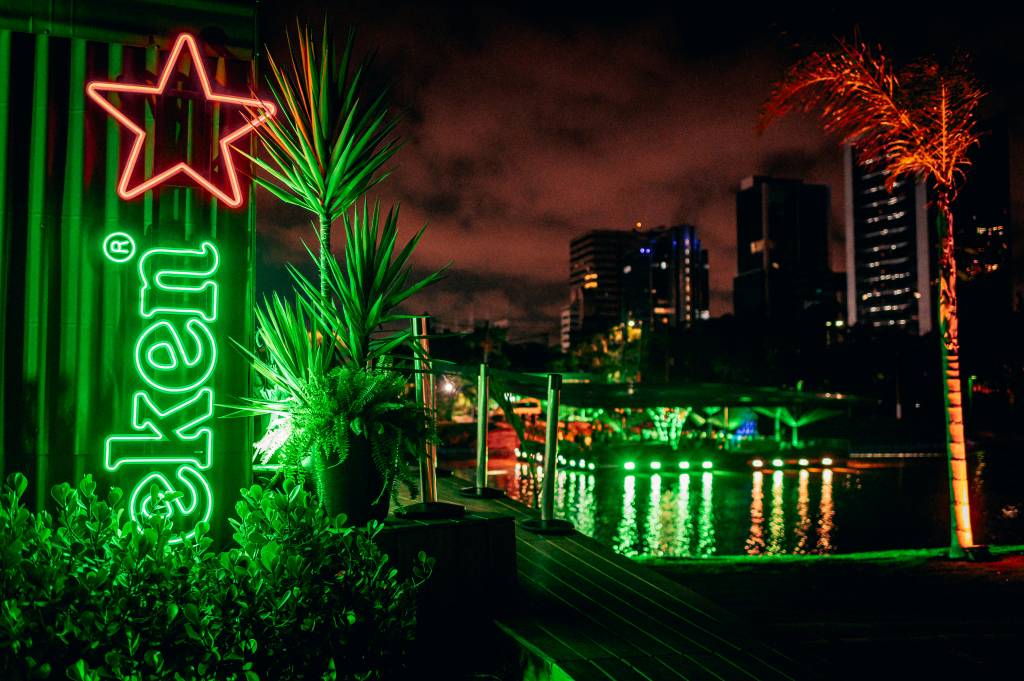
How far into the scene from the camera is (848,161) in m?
117

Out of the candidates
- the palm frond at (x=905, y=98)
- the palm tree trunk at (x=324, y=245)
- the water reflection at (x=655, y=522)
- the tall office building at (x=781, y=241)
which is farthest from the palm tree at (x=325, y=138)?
the tall office building at (x=781, y=241)

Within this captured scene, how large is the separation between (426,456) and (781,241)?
6048 inches

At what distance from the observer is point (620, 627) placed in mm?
3453

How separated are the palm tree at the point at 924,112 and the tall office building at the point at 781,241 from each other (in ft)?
433

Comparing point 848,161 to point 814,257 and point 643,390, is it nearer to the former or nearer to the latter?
point 814,257

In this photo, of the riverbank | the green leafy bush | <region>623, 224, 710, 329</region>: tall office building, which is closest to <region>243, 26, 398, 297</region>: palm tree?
the green leafy bush

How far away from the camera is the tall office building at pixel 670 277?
145375mm

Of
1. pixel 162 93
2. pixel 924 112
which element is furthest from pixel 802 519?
pixel 162 93

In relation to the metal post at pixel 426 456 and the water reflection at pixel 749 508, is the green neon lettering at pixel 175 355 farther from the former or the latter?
the water reflection at pixel 749 508

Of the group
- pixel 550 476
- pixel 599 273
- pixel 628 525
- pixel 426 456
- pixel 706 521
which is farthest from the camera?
pixel 599 273

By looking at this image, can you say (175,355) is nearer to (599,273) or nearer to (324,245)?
(324,245)

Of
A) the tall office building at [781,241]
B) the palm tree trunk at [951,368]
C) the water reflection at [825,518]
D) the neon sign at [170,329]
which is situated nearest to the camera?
the neon sign at [170,329]

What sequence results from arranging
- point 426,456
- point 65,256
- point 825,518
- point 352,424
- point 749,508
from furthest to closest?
point 749,508
point 825,518
point 65,256
point 426,456
point 352,424

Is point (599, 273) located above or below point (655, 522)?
above
